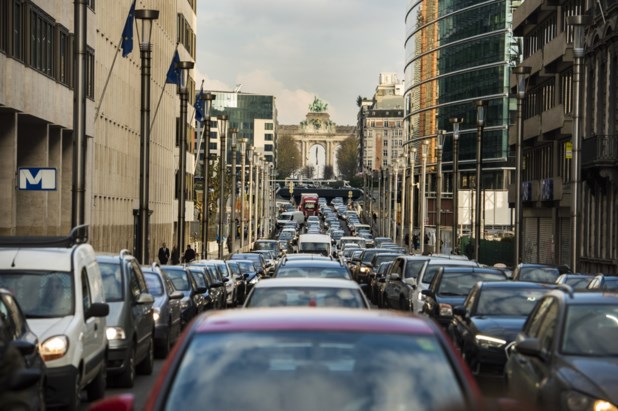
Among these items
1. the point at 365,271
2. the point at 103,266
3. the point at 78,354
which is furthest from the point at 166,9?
the point at 78,354

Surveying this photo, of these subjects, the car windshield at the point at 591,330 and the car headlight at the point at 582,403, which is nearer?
the car headlight at the point at 582,403

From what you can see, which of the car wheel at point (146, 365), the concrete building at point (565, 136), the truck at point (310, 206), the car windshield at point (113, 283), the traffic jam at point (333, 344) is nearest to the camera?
the traffic jam at point (333, 344)

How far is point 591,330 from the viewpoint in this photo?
12578 mm

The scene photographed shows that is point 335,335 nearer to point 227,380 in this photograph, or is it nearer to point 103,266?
→ point 227,380

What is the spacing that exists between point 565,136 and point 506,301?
52.5 metres

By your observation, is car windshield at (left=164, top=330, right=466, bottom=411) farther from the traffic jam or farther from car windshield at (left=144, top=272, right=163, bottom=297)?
car windshield at (left=144, top=272, right=163, bottom=297)

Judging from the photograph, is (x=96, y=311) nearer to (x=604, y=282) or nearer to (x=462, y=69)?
(x=604, y=282)

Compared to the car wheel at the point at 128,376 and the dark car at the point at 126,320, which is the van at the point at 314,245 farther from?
the car wheel at the point at 128,376

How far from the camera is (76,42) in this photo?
3266cm

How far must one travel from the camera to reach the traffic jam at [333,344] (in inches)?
253

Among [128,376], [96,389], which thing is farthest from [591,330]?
[128,376]

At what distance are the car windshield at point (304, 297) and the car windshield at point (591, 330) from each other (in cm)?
291

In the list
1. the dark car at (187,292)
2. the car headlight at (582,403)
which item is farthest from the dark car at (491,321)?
the dark car at (187,292)

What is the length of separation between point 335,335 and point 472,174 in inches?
4655
